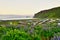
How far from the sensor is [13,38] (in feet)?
Answer: 11.5

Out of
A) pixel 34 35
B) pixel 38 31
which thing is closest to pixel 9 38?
pixel 34 35

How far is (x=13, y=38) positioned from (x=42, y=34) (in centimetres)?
119

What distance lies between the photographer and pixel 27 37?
→ 3.72 m

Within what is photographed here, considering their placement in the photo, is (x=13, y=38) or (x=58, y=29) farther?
(x=58, y=29)

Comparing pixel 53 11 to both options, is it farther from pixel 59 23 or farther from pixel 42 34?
Answer: pixel 42 34

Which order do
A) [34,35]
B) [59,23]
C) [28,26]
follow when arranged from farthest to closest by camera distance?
[59,23] < [28,26] < [34,35]

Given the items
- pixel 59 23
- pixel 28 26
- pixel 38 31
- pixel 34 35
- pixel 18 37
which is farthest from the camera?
pixel 59 23

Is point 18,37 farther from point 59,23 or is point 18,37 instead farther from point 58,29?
point 59,23

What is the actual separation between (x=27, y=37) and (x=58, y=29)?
1314 mm

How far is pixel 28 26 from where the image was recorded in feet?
15.4

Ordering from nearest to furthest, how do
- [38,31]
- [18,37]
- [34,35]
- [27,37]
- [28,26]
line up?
1. [18,37]
2. [27,37]
3. [34,35]
4. [38,31]
5. [28,26]

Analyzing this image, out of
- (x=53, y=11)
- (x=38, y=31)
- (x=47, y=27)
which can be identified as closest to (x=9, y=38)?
(x=38, y=31)

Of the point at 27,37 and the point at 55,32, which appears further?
the point at 55,32

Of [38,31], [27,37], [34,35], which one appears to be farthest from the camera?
[38,31]
